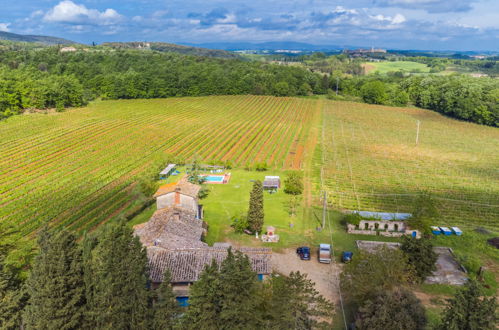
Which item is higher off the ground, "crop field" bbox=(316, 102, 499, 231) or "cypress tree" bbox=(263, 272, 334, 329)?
"cypress tree" bbox=(263, 272, 334, 329)

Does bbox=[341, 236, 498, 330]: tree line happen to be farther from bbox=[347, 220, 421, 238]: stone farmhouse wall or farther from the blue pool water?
the blue pool water

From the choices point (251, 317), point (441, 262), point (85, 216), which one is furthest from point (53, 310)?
point (441, 262)

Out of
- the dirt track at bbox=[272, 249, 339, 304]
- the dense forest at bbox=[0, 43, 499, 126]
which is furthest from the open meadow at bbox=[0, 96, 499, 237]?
the dense forest at bbox=[0, 43, 499, 126]

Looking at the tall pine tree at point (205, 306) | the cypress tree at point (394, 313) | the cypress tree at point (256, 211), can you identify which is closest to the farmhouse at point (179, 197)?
the cypress tree at point (256, 211)

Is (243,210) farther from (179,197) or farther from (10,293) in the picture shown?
(10,293)

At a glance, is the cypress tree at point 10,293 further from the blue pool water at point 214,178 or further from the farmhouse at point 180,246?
the blue pool water at point 214,178

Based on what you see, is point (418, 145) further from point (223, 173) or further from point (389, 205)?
point (223, 173)
